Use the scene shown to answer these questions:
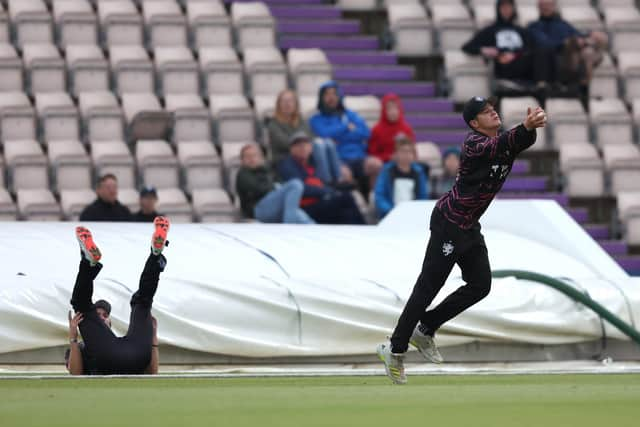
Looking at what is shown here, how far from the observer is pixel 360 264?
11.8 metres

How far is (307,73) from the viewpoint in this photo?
1655 cm

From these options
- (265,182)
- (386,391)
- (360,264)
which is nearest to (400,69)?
(265,182)

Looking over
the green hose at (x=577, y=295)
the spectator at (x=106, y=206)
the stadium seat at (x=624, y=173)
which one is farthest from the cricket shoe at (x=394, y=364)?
the stadium seat at (x=624, y=173)

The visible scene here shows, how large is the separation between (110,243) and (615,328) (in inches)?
163

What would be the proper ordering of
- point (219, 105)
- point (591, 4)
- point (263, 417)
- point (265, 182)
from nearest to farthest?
point (263, 417) → point (265, 182) → point (219, 105) → point (591, 4)

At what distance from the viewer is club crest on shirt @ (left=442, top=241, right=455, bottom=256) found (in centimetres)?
847

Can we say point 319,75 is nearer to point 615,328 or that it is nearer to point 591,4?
point 591,4

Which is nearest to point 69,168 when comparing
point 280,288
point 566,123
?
point 280,288

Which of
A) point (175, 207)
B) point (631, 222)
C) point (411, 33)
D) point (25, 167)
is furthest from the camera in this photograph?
point (411, 33)

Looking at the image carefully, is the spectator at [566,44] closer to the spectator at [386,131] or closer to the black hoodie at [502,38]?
the black hoodie at [502,38]

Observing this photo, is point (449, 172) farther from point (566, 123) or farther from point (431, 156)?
point (566, 123)

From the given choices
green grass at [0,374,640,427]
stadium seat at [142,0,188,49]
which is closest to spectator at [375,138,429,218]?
stadium seat at [142,0,188,49]

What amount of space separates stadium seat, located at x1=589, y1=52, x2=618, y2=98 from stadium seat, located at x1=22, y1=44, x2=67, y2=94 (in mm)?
6270

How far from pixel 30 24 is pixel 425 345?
886 cm
